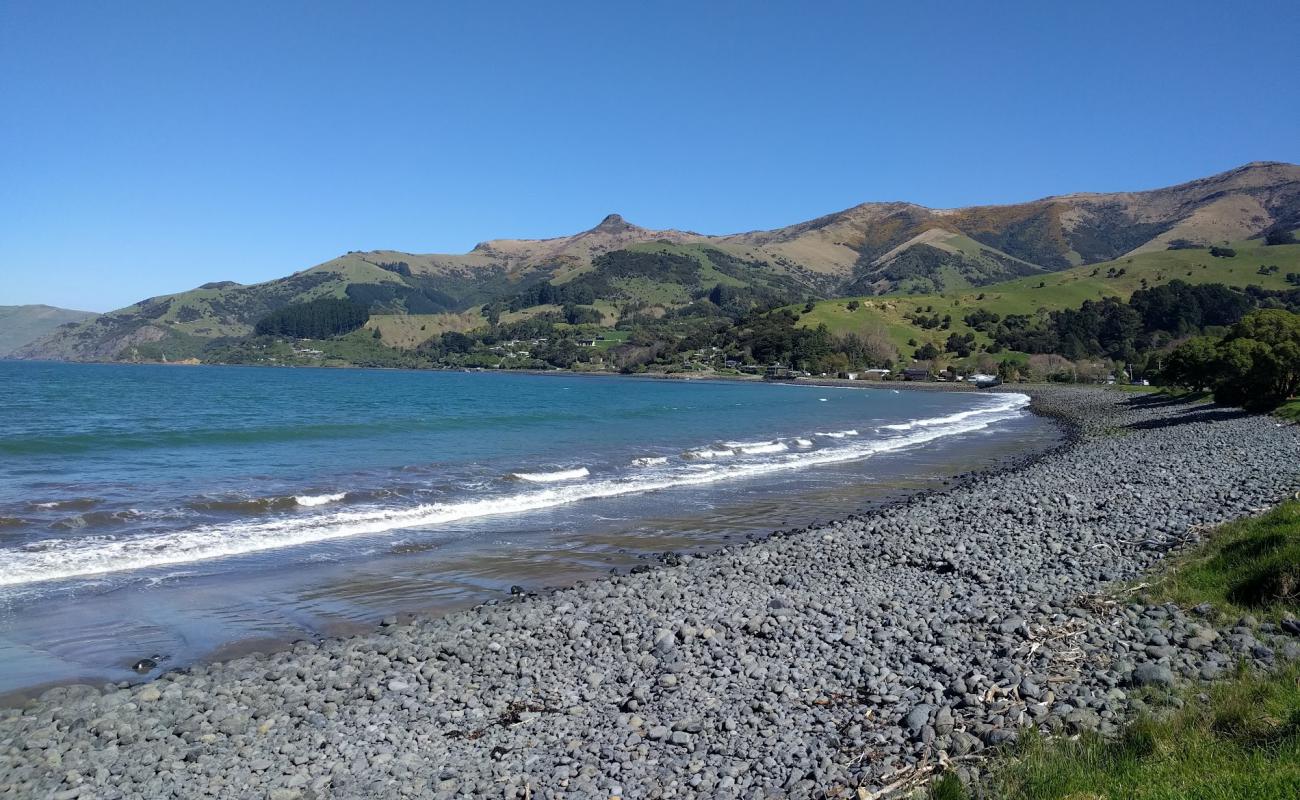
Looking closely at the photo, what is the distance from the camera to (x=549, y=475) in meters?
28.0

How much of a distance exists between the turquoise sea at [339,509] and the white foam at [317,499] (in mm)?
119

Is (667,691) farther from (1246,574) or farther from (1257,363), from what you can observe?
(1257,363)

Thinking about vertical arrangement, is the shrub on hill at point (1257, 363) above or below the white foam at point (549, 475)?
above

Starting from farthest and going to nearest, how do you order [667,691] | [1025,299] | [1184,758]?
[1025,299]
[667,691]
[1184,758]

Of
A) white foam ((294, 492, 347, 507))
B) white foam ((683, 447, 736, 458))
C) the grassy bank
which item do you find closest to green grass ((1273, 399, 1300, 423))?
white foam ((683, 447, 736, 458))

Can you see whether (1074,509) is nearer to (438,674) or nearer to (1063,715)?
(1063,715)

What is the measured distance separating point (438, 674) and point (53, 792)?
366 centimetres

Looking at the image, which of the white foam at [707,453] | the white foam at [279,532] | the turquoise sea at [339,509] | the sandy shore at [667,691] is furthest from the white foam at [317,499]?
the white foam at [707,453]

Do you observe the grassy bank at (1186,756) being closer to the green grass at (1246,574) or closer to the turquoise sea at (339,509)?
the green grass at (1246,574)

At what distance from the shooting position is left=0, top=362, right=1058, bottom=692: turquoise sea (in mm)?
12446

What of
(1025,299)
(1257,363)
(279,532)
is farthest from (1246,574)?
(1025,299)

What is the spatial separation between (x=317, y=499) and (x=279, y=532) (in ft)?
13.7

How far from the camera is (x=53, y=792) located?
688cm

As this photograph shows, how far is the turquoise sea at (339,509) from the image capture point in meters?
12.4
